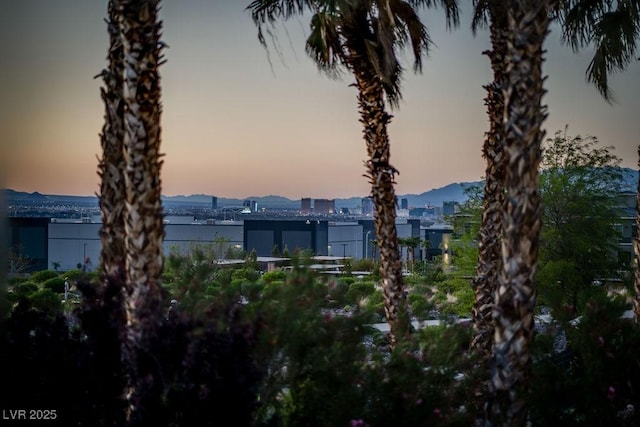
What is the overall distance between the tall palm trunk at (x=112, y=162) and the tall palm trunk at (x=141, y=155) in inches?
23.1

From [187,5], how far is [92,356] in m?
12.6

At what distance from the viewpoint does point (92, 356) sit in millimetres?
6121

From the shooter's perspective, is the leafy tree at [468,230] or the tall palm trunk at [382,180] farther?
the leafy tree at [468,230]

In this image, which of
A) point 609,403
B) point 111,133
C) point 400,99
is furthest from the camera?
point 400,99

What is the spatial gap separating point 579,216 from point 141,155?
53.0 feet

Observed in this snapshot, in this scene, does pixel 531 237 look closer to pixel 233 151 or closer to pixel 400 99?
pixel 400 99

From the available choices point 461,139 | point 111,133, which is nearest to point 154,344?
point 111,133

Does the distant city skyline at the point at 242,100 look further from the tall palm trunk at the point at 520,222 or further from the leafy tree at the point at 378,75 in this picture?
the tall palm trunk at the point at 520,222

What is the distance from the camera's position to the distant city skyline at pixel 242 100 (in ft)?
27.5

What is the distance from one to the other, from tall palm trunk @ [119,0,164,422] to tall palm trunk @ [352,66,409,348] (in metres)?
5.92

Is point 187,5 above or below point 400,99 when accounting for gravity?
above

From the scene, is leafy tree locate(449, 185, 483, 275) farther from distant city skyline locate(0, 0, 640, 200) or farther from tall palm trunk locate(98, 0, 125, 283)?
tall palm trunk locate(98, 0, 125, 283)

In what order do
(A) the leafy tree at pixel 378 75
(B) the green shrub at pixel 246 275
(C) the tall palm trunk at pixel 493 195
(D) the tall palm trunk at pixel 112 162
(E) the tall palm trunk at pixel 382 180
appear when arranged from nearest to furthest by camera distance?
(D) the tall palm trunk at pixel 112 162 < (C) the tall palm trunk at pixel 493 195 < (A) the leafy tree at pixel 378 75 < (E) the tall palm trunk at pixel 382 180 < (B) the green shrub at pixel 246 275

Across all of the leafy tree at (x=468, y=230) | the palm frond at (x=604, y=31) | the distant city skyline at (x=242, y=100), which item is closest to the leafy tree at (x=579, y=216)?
the distant city skyline at (x=242, y=100)
